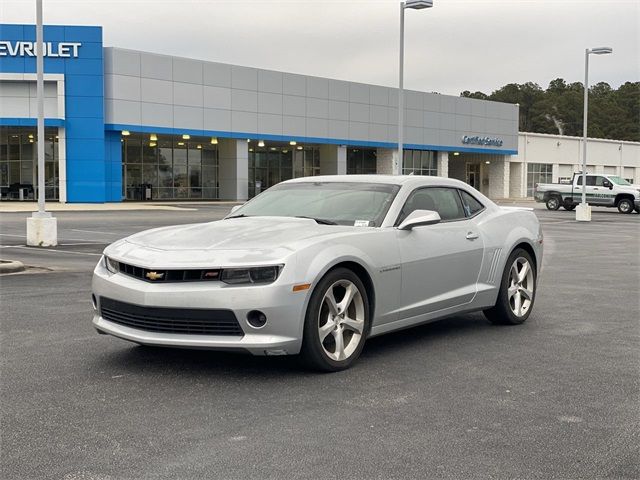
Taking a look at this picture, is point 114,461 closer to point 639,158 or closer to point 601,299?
point 601,299

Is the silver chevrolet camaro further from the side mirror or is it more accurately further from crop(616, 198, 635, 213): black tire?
crop(616, 198, 635, 213): black tire

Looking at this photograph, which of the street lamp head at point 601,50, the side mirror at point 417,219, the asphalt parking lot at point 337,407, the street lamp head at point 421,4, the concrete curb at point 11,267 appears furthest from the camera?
the street lamp head at point 601,50

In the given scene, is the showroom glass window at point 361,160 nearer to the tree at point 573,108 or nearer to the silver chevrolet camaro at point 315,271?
the silver chevrolet camaro at point 315,271

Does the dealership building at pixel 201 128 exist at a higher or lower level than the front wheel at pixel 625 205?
higher

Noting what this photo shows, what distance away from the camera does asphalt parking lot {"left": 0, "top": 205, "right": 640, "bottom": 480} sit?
148 inches

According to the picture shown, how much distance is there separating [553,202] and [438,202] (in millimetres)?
37861

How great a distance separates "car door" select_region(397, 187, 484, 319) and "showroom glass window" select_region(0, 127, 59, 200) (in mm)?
40744

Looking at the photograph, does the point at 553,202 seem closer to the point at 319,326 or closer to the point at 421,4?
the point at 421,4

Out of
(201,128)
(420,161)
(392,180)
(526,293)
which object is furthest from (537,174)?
(392,180)

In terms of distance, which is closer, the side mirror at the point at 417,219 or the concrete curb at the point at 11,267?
the side mirror at the point at 417,219

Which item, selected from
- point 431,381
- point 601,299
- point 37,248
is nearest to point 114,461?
point 431,381

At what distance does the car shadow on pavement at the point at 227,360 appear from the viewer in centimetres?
552

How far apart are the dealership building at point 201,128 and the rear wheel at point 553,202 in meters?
16.9

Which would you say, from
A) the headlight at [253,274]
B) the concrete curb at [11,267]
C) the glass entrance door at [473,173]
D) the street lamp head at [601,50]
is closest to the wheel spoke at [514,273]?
the headlight at [253,274]
